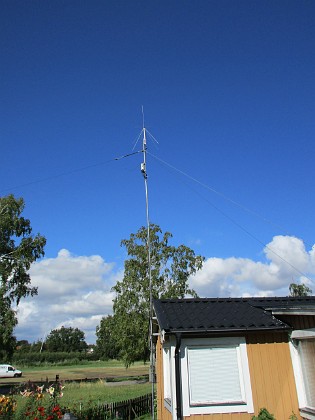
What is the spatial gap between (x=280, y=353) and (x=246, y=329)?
1.07 meters

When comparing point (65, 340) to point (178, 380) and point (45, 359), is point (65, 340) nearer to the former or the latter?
point (45, 359)

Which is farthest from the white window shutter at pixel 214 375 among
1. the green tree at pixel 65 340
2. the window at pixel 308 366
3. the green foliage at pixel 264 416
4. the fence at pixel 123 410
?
the green tree at pixel 65 340

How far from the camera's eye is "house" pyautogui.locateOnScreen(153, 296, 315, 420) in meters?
7.43

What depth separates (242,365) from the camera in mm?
7727

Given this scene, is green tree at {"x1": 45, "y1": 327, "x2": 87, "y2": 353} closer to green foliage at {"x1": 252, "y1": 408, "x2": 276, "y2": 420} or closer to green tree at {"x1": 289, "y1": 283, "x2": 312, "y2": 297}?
green tree at {"x1": 289, "y1": 283, "x2": 312, "y2": 297}

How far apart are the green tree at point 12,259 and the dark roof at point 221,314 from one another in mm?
19324

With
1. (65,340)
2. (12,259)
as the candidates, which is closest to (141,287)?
(12,259)

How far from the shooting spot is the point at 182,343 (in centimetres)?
786

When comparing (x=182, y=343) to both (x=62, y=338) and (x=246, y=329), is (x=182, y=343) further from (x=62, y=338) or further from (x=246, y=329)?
(x=62, y=338)

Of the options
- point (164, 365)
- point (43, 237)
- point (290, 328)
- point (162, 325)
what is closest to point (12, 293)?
point (43, 237)

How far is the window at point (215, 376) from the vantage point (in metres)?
7.43

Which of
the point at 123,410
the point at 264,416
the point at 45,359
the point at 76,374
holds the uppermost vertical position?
the point at 45,359

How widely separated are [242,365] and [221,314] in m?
1.33

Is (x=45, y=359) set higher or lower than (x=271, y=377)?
A: lower
